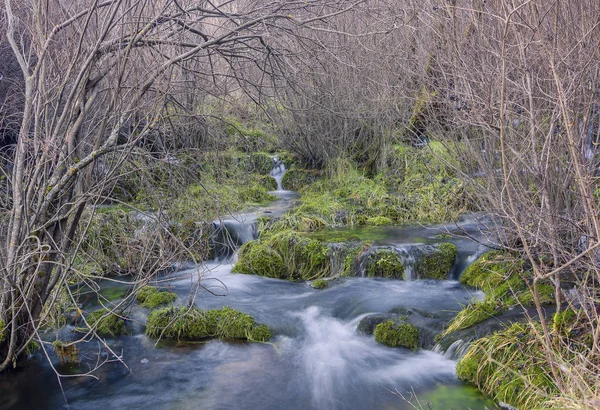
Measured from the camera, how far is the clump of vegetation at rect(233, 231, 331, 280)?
8.91 metres

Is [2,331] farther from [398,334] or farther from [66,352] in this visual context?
[398,334]

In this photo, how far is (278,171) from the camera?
14.9 meters

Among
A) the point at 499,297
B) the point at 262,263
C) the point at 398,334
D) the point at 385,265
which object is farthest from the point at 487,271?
the point at 262,263

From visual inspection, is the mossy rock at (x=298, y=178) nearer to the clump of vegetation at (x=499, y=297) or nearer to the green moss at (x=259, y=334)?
the clump of vegetation at (x=499, y=297)

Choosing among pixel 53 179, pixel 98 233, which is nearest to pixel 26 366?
pixel 53 179

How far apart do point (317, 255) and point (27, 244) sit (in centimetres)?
483

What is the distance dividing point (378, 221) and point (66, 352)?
21.1ft

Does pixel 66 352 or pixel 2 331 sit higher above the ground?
pixel 2 331

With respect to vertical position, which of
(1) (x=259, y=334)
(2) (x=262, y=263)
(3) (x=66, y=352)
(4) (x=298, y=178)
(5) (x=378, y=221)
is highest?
(4) (x=298, y=178)

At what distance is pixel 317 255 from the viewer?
8914 millimetres

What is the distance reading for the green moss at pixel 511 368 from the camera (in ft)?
15.6

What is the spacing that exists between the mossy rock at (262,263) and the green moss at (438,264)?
2155mm

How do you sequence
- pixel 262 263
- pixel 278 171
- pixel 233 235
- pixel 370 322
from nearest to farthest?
pixel 370 322 < pixel 262 263 < pixel 233 235 < pixel 278 171

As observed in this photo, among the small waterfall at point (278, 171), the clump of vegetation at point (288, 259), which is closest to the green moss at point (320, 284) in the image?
the clump of vegetation at point (288, 259)
